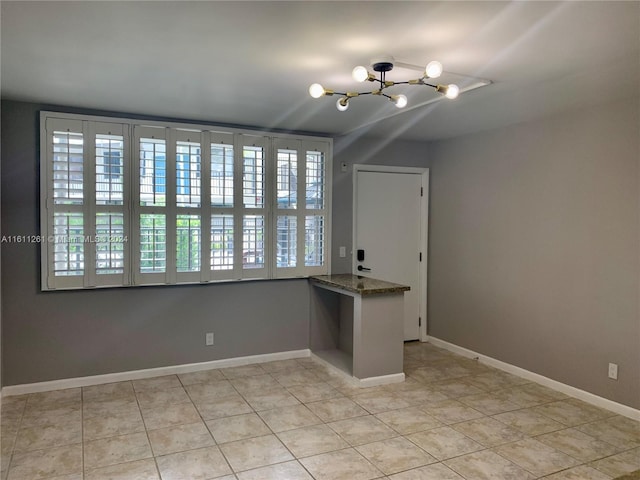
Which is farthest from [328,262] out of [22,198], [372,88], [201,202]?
[22,198]

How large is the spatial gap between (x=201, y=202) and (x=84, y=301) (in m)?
1.33

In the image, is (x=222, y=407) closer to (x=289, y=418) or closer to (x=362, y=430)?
(x=289, y=418)

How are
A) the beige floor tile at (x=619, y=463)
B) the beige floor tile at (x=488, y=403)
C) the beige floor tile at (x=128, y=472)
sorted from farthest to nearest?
the beige floor tile at (x=488, y=403)
the beige floor tile at (x=619, y=463)
the beige floor tile at (x=128, y=472)

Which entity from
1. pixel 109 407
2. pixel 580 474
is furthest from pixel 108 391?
pixel 580 474

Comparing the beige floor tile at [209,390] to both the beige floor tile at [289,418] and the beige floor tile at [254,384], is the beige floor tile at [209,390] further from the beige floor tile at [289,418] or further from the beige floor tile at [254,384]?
the beige floor tile at [289,418]

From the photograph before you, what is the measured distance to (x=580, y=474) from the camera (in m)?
2.63

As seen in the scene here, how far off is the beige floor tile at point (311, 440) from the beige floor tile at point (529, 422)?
1.26 metres

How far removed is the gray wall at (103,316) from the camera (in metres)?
3.72

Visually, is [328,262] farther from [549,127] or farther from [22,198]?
[22,198]

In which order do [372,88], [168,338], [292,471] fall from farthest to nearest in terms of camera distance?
1. [168,338]
2. [372,88]
3. [292,471]

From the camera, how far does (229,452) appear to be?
9.37 feet

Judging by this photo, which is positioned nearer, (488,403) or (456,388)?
(488,403)

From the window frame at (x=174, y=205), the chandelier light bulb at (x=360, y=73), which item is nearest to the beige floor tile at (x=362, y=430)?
the window frame at (x=174, y=205)

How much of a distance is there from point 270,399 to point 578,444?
222 centimetres
